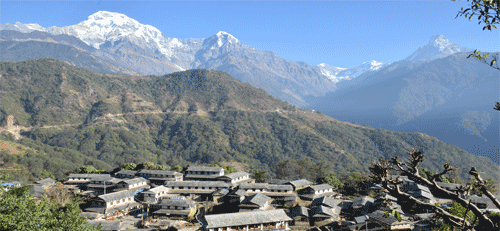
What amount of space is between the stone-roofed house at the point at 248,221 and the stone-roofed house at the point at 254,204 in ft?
17.4

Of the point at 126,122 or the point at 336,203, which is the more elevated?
the point at 126,122

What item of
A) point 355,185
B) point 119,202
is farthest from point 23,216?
point 355,185

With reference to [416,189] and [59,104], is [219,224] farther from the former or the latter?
[59,104]

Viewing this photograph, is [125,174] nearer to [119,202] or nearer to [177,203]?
[119,202]

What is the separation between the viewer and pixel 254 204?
153 feet

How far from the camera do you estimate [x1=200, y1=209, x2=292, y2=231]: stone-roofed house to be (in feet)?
124

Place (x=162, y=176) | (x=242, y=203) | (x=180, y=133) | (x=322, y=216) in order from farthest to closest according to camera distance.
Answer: (x=180, y=133)
(x=162, y=176)
(x=242, y=203)
(x=322, y=216)

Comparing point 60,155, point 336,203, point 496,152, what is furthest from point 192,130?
point 496,152

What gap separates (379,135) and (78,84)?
678 feet

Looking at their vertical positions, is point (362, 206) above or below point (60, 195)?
below

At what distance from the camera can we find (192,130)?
168 metres

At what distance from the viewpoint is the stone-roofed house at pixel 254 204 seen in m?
46.4

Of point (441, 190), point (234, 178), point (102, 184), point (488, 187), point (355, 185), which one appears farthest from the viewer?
point (355, 185)

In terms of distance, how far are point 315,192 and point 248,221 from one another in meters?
22.0
